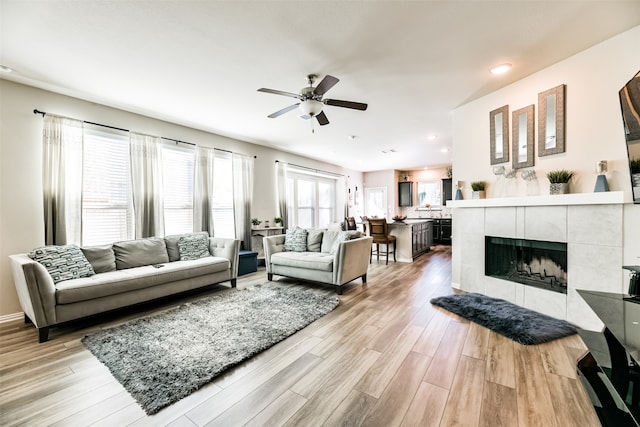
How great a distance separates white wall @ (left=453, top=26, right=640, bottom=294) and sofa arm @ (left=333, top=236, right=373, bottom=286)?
2197 mm

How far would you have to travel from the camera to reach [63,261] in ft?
9.34

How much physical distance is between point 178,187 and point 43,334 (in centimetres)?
261

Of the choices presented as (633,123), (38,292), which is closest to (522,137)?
(633,123)

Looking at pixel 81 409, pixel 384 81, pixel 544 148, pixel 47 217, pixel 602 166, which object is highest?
pixel 384 81

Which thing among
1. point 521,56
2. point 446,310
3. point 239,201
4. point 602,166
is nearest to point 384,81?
point 521,56

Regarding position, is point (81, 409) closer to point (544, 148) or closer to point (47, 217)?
point (47, 217)

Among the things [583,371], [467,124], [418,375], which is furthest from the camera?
[467,124]

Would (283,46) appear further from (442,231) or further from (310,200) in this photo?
(442,231)

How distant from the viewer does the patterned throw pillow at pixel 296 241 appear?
4.57 m

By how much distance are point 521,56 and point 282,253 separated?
158 inches

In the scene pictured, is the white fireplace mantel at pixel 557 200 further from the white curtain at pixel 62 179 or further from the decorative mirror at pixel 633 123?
the white curtain at pixel 62 179

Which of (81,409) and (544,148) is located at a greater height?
(544,148)

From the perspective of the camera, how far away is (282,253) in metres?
4.46

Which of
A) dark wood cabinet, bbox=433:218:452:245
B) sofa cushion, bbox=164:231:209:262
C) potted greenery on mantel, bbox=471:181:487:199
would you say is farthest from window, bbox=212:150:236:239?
dark wood cabinet, bbox=433:218:452:245
